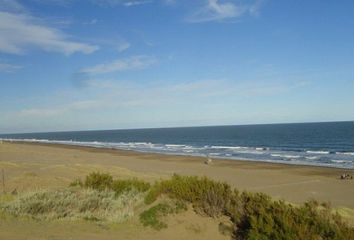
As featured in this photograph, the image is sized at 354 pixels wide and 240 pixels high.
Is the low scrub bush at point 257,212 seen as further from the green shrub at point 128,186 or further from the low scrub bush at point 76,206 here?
the green shrub at point 128,186

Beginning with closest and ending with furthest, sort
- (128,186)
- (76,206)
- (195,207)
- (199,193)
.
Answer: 1. (195,207)
2. (199,193)
3. (76,206)
4. (128,186)

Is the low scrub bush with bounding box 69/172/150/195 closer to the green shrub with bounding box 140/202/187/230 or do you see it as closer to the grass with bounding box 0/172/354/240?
the grass with bounding box 0/172/354/240

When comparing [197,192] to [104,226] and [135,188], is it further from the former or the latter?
[135,188]

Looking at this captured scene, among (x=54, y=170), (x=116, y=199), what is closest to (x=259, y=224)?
(x=116, y=199)

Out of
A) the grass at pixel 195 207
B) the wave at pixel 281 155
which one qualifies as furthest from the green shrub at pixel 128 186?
the wave at pixel 281 155

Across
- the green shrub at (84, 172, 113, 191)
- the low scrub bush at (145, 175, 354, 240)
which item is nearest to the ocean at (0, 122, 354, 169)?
the green shrub at (84, 172, 113, 191)

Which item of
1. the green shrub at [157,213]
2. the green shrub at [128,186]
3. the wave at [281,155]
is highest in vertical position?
the green shrub at [128,186]

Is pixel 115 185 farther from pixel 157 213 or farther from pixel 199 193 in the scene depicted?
pixel 199 193

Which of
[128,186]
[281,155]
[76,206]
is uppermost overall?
[128,186]

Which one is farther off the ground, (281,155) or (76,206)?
(76,206)

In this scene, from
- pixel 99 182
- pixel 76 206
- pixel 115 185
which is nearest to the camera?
pixel 76 206

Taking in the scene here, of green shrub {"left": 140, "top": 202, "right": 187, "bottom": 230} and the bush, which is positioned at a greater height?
the bush

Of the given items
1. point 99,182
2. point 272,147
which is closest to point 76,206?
point 99,182

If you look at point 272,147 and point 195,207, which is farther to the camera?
point 272,147
